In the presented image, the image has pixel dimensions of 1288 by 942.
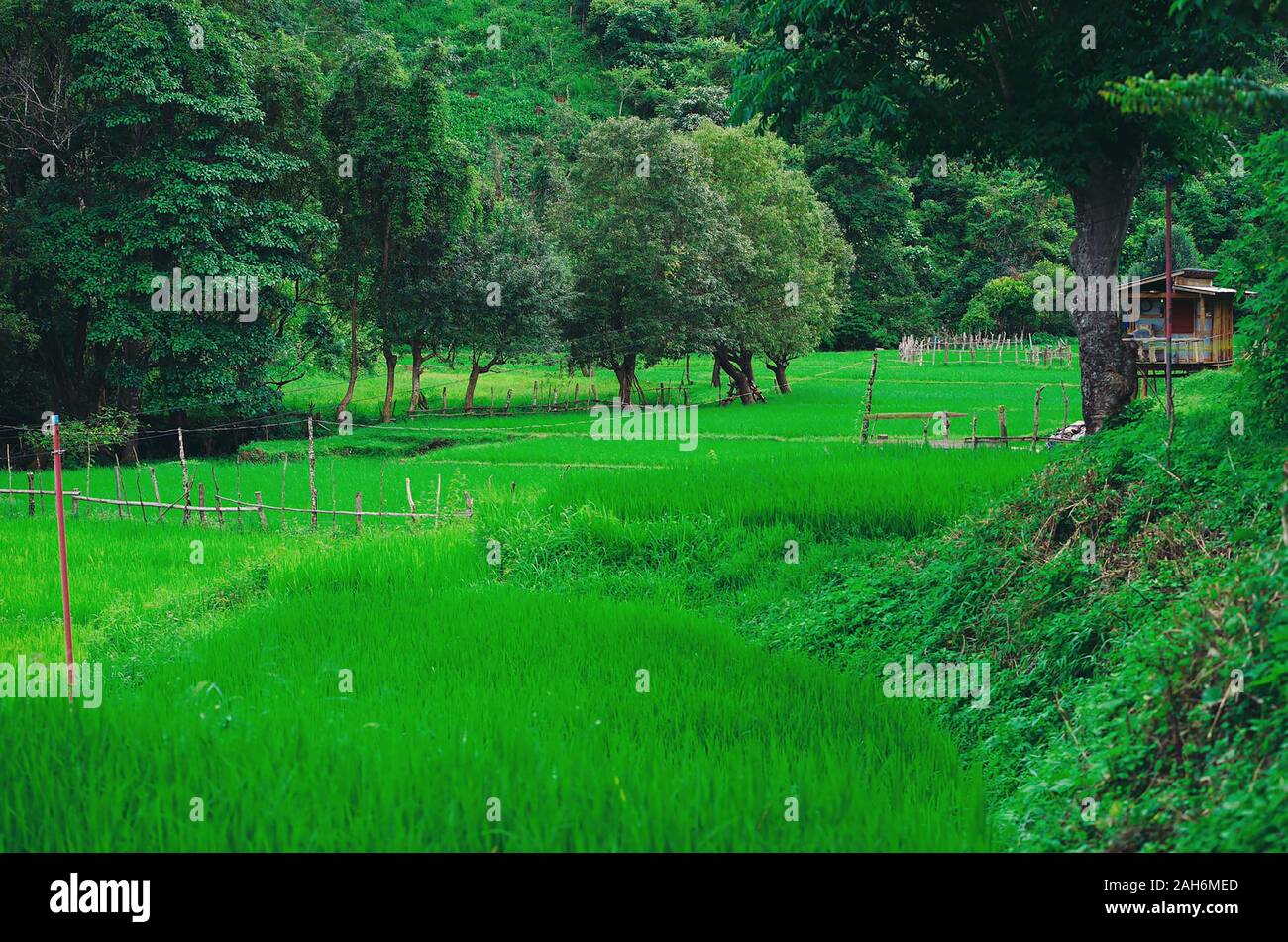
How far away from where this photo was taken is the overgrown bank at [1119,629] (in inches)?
207

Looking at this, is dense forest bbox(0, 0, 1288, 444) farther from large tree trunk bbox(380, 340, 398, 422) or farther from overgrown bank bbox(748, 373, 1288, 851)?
overgrown bank bbox(748, 373, 1288, 851)

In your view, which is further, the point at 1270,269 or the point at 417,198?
the point at 417,198

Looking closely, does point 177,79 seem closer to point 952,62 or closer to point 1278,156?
point 952,62

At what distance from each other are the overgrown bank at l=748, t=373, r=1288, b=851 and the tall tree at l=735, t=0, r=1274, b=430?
453cm

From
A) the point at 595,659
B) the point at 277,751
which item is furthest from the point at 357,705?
the point at 595,659

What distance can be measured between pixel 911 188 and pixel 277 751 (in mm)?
76321

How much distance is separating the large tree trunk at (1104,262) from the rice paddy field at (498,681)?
5.16 feet

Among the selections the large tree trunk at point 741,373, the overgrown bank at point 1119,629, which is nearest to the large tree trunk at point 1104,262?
the overgrown bank at point 1119,629

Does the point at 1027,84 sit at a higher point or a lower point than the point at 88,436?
higher

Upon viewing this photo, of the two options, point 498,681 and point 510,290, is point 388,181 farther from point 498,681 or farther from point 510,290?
point 498,681

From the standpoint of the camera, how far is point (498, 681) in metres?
8.58

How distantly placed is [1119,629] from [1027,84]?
10.4m

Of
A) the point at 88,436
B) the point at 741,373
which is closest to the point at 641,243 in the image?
the point at 741,373

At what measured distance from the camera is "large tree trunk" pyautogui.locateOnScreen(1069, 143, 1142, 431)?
48.5ft
